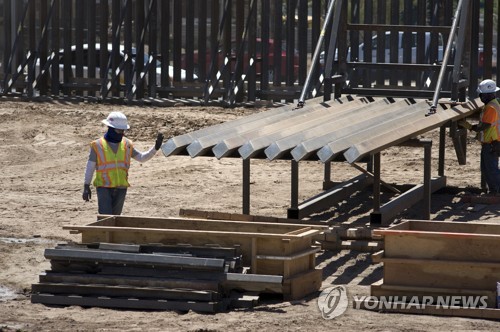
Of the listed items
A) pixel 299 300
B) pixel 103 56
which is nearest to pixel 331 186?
pixel 299 300

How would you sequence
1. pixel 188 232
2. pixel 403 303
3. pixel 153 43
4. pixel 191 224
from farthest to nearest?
pixel 153 43
pixel 191 224
pixel 188 232
pixel 403 303

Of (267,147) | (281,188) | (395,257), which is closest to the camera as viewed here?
(395,257)

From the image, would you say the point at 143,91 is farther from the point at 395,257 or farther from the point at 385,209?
the point at 395,257

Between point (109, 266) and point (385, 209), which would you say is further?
point (385, 209)

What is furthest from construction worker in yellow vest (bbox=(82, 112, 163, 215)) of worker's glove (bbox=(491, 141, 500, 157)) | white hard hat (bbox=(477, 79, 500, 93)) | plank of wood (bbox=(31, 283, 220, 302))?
worker's glove (bbox=(491, 141, 500, 157))

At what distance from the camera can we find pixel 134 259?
38.0 ft

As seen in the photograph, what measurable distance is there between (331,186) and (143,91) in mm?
8033

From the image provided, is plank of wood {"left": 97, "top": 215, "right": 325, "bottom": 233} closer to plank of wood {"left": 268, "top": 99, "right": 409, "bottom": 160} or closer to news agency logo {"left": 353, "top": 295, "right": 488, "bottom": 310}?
news agency logo {"left": 353, "top": 295, "right": 488, "bottom": 310}

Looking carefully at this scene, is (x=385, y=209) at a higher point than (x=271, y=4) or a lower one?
lower

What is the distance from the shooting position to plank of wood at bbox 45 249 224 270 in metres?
11.4

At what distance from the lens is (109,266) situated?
38.4 feet

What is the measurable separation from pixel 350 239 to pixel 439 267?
2.97m

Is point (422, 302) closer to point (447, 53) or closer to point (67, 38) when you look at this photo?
point (447, 53)

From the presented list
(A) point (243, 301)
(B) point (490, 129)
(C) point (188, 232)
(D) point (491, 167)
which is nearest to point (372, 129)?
(B) point (490, 129)
